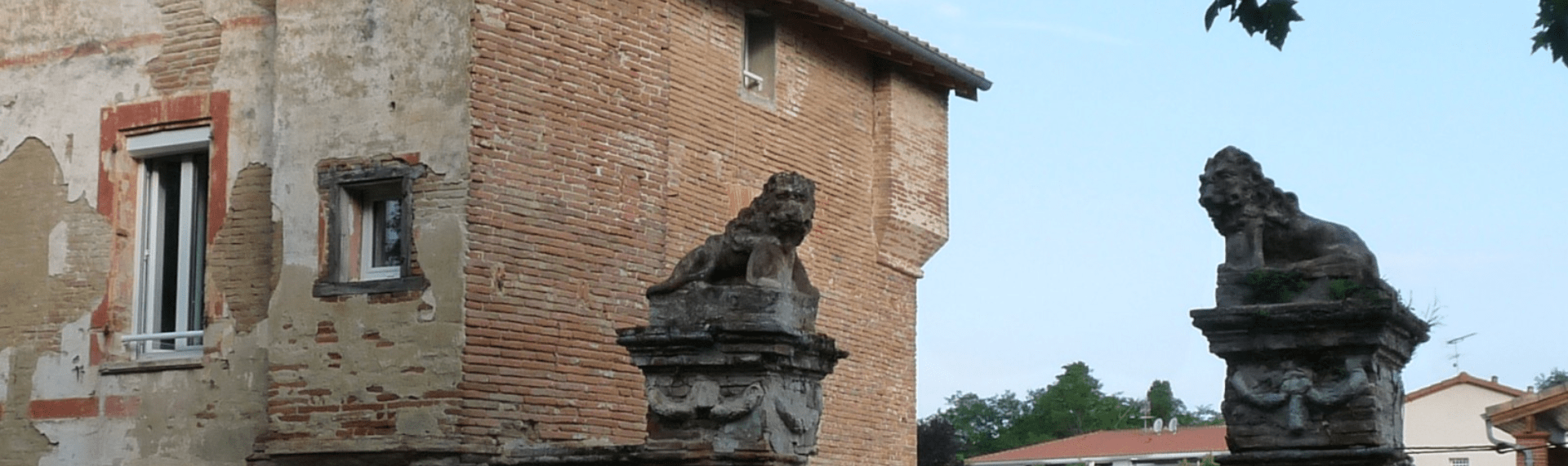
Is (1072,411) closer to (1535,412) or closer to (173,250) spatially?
(1535,412)

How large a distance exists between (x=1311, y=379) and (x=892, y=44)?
9133mm

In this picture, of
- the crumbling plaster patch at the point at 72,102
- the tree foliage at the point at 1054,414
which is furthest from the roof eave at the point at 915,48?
the tree foliage at the point at 1054,414

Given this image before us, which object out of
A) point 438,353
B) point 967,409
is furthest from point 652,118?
point 967,409

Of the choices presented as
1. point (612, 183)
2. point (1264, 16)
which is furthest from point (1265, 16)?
point (612, 183)

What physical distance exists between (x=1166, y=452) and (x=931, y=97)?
3136 cm

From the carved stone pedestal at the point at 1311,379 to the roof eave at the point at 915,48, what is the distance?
25.7 ft

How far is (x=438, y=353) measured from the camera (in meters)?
→ 12.9

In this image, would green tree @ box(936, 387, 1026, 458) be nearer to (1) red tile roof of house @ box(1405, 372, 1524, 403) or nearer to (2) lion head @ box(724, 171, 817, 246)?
(1) red tile roof of house @ box(1405, 372, 1524, 403)

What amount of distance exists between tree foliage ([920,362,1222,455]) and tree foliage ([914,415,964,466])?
16492mm

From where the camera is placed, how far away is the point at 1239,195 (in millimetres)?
9352

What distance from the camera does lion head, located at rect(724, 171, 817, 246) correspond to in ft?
34.6

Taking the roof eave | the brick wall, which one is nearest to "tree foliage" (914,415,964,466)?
the roof eave

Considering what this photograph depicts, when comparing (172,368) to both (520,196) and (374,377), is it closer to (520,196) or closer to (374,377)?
(374,377)

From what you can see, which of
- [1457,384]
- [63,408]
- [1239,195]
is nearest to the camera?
[1239,195]
